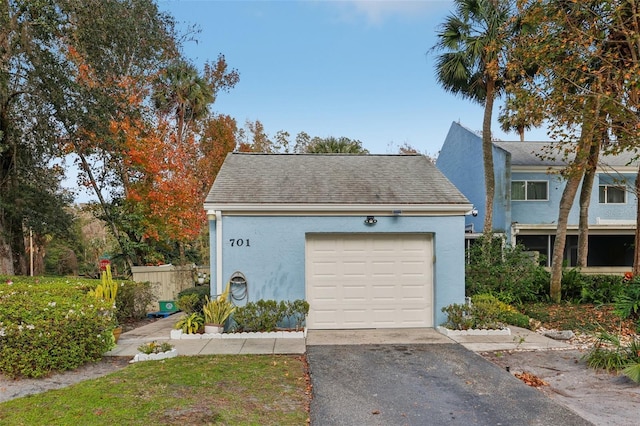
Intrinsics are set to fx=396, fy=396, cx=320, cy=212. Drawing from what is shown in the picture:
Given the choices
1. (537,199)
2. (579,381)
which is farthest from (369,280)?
(537,199)

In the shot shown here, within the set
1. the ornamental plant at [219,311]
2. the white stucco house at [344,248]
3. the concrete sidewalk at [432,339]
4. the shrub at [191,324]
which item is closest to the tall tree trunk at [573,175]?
the white stucco house at [344,248]

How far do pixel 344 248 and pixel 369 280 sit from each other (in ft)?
2.94

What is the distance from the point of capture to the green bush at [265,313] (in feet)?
26.0

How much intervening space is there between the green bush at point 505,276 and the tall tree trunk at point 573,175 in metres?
0.52

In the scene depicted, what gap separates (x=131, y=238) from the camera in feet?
51.6

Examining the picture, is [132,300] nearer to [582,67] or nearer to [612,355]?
[612,355]

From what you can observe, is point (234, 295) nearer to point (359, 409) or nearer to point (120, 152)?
point (359, 409)

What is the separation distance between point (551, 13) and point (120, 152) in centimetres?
1418

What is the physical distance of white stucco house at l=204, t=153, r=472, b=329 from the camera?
8312mm

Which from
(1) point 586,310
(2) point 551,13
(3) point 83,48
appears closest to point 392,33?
(2) point 551,13

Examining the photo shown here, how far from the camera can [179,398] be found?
465 centimetres

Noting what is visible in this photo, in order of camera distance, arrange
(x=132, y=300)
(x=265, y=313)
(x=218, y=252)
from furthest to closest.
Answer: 1. (x=132, y=300)
2. (x=218, y=252)
3. (x=265, y=313)

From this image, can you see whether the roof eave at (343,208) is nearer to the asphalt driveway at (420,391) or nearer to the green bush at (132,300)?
the asphalt driveway at (420,391)

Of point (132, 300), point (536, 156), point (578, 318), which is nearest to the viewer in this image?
point (578, 318)
